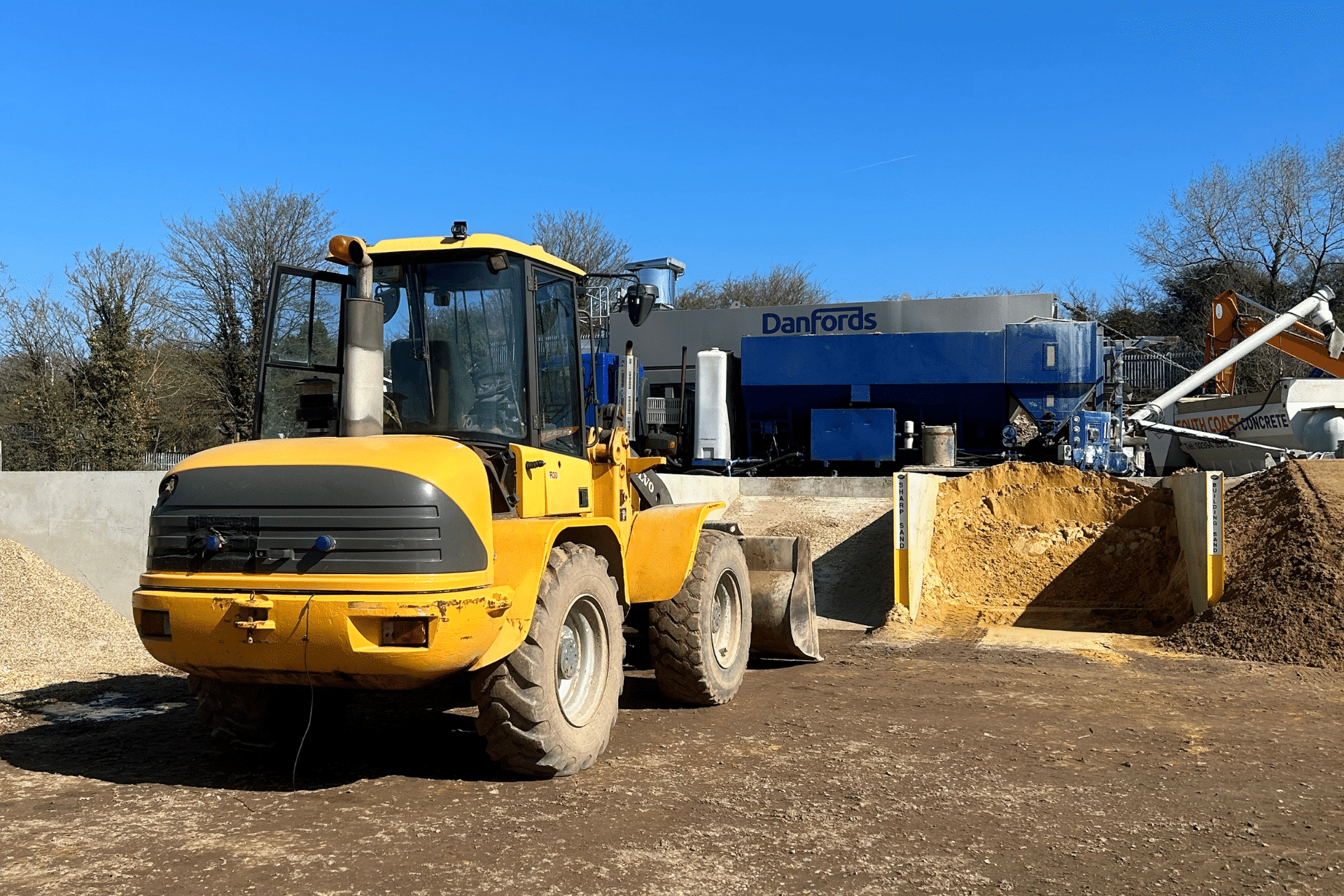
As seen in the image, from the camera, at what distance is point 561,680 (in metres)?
5.57

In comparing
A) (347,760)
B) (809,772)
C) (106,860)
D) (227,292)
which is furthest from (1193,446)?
(227,292)

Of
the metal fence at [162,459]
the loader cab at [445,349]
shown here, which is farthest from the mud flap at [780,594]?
the metal fence at [162,459]

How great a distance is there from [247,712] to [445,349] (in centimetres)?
212

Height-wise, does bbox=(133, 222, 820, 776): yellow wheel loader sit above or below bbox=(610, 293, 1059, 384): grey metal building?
below

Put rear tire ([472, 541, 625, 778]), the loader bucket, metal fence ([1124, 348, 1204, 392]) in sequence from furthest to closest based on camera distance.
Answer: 1. metal fence ([1124, 348, 1204, 392])
2. the loader bucket
3. rear tire ([472, 541, 625, 778])

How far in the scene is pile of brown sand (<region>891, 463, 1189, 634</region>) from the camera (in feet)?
37.7

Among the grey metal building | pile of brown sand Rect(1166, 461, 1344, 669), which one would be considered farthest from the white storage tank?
pile of brown sand Rect(1166, 461, 1344, 669)

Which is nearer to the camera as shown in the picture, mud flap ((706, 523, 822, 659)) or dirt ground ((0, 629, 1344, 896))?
dirt ground ((0, 629, 1344, 896))

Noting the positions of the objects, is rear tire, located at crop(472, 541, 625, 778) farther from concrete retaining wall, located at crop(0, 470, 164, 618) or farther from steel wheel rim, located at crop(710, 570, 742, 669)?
concrete retaining wall, located at crop(0, 470, 164, 618)

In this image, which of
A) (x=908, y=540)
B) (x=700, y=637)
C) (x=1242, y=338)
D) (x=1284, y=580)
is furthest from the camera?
(x=1242, y=338)

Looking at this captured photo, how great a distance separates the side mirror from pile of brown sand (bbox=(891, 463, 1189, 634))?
5960 mm

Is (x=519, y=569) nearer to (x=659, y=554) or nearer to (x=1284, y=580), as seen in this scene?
(x=659, y=554)

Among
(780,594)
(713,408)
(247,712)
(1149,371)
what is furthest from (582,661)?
(1149,371)

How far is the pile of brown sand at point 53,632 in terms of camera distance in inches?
333
